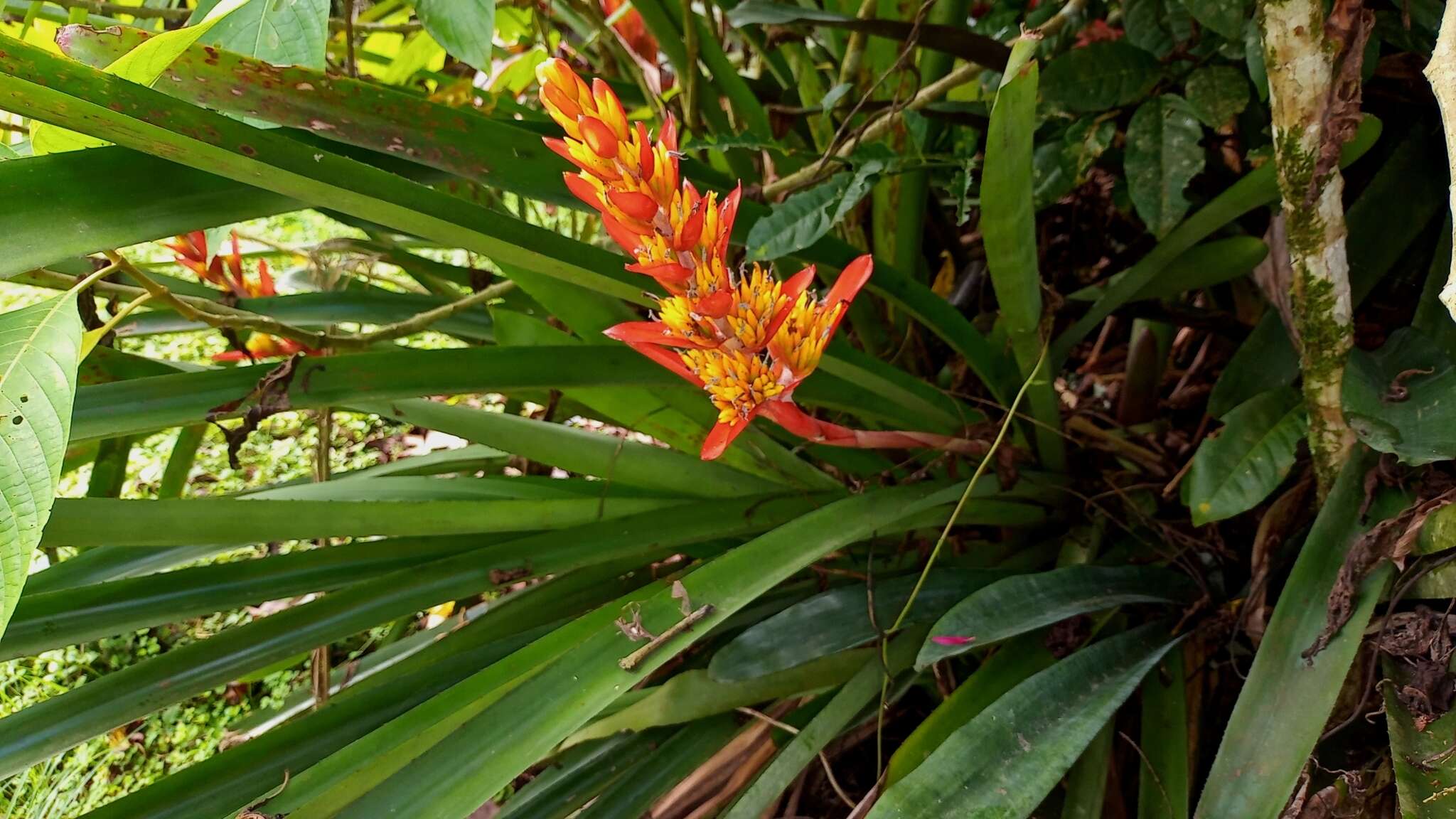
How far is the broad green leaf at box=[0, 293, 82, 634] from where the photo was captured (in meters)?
0.34

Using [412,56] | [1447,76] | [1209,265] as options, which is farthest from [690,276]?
[412,56]

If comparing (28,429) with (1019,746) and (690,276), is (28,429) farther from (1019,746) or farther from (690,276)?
(1019,746)

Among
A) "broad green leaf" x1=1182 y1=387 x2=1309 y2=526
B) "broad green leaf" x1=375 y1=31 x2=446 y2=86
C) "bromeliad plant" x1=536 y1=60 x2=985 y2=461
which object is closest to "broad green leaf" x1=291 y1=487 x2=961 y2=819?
"bromeliad plant" x1=536 y1=60 x2=985 y2=461

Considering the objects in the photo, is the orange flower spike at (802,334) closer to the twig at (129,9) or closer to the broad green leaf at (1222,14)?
the broad green leaf at (1222,14)

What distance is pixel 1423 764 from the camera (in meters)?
0.50

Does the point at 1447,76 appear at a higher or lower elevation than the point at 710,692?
higher

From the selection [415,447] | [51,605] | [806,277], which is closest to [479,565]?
[51,605]

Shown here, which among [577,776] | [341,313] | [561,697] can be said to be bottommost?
[577,776]

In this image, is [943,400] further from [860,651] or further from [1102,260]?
[1102,260]

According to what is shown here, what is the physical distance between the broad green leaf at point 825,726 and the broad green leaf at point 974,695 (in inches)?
1.9

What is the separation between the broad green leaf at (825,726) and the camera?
2.02 feet

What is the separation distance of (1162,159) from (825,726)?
488mm

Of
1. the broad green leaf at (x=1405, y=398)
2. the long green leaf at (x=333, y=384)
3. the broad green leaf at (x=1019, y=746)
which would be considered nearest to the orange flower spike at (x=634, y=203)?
the long green leaf at (x=333, y=384)

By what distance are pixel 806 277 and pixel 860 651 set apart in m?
0.40
